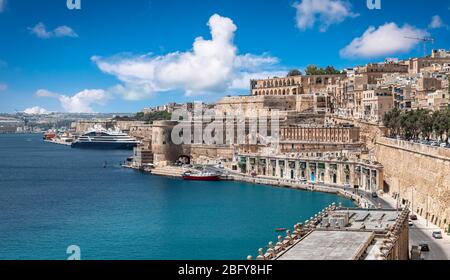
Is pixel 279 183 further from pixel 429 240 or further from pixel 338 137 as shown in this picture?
pixel 429 240

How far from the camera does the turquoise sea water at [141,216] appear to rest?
19.1 meters

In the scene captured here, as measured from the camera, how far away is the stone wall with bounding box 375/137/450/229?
19.9 meters

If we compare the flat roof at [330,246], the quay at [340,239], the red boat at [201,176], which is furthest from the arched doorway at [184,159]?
the flat roof at [330,246]

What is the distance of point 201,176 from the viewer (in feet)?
133

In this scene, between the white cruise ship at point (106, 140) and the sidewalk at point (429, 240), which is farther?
the white cruise ship at point (106, 140)

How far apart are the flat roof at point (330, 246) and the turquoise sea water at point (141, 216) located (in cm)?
633

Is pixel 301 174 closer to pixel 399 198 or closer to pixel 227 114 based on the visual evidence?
pixel 399 198

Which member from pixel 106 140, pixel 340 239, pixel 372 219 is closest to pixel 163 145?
pixel 372 219

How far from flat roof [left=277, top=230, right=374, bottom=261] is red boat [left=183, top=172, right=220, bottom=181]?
93.9 feet

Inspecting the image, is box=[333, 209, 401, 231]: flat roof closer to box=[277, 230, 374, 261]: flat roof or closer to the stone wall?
box=[277, 230, 374, 261]: flat roof

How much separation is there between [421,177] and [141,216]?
11.0 meters

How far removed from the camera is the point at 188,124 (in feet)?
165

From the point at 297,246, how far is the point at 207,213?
54.2ft

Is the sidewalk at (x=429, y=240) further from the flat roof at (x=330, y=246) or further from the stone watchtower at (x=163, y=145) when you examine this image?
the stone watchtower at (x=163, y=145)
